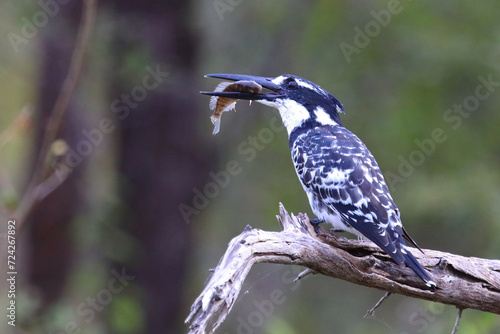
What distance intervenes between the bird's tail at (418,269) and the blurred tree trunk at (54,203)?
5192 millimetres

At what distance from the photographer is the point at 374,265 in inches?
165

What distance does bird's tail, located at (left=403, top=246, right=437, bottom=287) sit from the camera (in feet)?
13.3

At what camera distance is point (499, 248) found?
284 inches

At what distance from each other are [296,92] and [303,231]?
1.90m

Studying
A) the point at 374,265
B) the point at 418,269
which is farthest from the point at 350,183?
the point at 418,269

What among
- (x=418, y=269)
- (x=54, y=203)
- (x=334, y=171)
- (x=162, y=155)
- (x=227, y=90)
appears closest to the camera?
(x=418, y=269)

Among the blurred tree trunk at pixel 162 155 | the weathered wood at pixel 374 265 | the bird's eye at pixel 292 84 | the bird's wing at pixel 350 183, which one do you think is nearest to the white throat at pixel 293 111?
the bird's eye at pixel 292 84

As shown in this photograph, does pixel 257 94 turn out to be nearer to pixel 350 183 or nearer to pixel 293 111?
pixel 293 111

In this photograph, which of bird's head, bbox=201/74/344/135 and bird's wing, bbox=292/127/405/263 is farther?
bird's head, bbox=201/74/344/135

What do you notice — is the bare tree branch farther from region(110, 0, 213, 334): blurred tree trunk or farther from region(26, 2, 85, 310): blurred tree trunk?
region(26, 2, 85, 310): blurred tree trunk

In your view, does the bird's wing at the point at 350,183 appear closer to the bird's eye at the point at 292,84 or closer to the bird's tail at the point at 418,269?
the bird's tail at the point at 418,269

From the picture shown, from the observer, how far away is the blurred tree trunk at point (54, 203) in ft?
27.7

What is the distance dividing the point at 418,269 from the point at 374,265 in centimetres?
26

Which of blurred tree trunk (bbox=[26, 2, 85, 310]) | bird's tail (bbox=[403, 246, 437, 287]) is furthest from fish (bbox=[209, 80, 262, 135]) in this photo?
blurred tree trunk (bbox=[26, 2, 85, 310])
